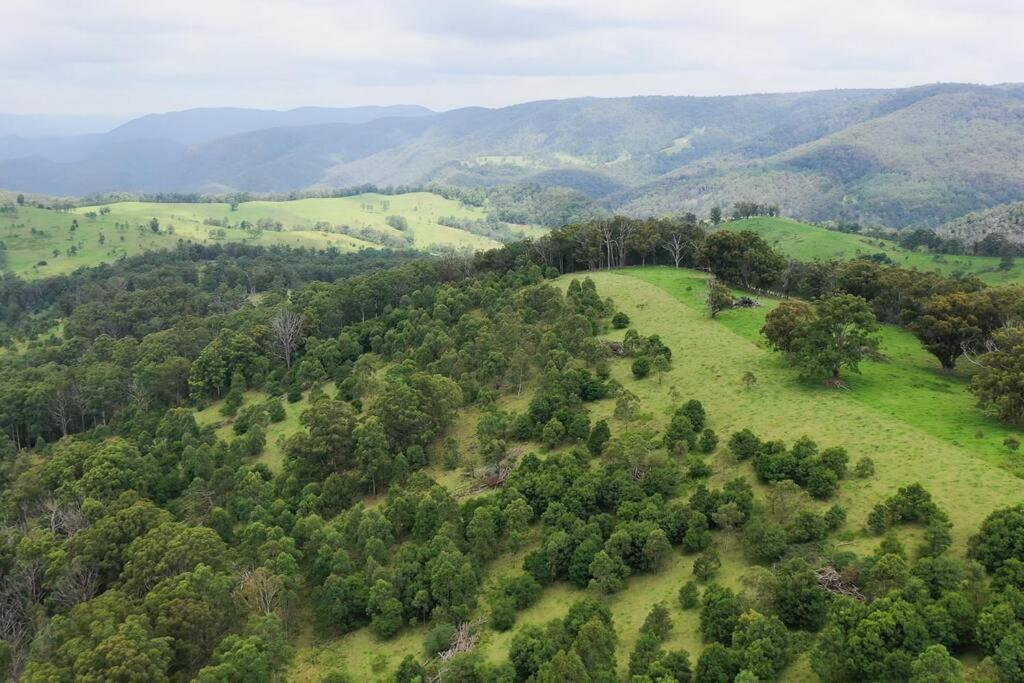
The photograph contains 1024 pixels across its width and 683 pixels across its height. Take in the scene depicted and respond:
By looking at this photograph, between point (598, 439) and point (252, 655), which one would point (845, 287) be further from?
point (252, 655)

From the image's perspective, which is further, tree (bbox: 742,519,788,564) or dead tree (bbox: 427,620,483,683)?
tree (bbox: 742,519,788,564)

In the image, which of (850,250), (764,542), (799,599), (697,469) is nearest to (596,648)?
(799,599)

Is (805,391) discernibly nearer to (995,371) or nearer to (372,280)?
(995,371)

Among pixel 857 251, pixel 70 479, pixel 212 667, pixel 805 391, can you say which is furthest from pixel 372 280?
pixel 857 251

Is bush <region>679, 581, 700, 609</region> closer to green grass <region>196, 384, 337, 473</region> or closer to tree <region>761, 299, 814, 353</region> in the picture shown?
tree <region>761, 299, 814, 353</region>

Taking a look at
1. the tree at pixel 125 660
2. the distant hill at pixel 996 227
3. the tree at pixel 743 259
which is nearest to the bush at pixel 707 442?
the tree at pixel 125 660

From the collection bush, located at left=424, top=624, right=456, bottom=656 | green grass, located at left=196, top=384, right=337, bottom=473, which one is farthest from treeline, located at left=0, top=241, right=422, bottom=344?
bush, located at left=424, top=624, right=456, bottom=656
